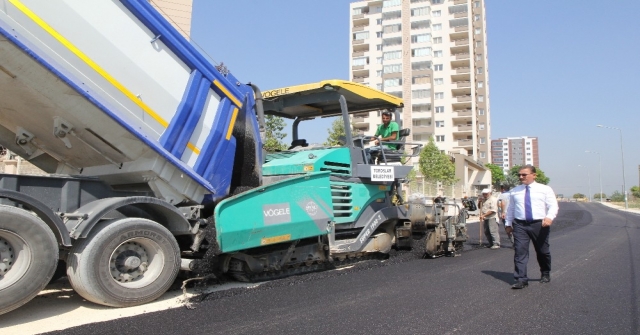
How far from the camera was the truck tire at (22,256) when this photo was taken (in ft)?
11.5

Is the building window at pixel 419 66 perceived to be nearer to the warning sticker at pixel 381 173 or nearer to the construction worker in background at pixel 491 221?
the construction worker in background at pixel 491 221

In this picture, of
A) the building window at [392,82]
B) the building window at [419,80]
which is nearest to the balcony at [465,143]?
the building window at [419,80]

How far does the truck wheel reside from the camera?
155 inches

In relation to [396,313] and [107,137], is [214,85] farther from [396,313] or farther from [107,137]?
[396,313]

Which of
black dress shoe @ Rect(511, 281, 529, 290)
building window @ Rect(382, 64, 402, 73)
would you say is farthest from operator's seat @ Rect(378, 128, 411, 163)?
building window @ Rect(382, 64, 402, 73)

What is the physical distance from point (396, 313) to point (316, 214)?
1.84 meters

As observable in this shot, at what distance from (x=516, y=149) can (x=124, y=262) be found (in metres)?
185

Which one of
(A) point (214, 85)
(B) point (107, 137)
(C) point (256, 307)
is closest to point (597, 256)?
(C) point (256, 307)

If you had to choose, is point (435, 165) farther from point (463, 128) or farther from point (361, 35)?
point (361, 35)

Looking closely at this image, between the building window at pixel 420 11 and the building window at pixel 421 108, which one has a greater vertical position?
the building window at pixel 420 11

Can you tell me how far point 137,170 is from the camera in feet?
14.8

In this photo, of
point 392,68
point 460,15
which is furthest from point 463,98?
point 460,15

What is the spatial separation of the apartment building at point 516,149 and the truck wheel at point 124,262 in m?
179

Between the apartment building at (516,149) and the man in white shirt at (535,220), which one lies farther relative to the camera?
the apartment building at (516,149)
